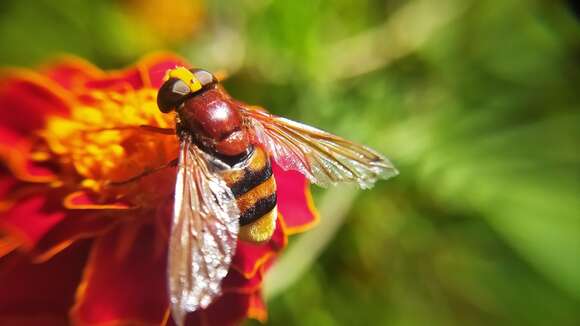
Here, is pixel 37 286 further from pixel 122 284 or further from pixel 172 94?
pixel 172 94

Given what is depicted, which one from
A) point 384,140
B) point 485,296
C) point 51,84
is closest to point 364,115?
point 384,140

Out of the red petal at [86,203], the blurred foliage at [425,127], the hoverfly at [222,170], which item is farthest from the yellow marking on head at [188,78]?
the blurred foliage at [425,127]

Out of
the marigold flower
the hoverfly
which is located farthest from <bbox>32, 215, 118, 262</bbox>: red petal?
the hoverfly

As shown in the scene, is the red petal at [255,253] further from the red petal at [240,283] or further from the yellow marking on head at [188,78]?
the yellow marking on head at [188,78]

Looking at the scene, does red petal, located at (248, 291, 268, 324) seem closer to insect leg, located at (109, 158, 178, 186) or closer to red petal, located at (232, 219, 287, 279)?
red petal, located at (232, 219, 287, 279)

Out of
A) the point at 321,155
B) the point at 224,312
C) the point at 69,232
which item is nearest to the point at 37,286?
the point at 69,232
